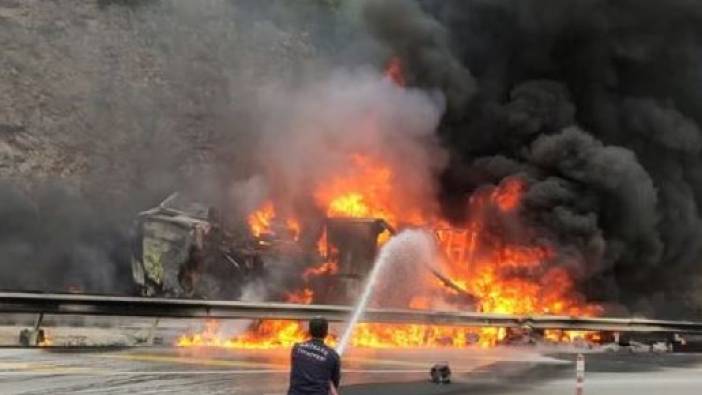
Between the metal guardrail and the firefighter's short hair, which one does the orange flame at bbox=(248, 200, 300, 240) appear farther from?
the firefighter's short hair

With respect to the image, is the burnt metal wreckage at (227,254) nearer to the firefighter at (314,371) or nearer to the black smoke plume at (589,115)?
the black smoke plume at (589,115)

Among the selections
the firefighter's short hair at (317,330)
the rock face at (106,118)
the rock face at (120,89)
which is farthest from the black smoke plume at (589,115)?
the firefighter's short hair at (317,330)

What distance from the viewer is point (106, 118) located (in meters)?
30.7

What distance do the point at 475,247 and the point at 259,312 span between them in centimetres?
954

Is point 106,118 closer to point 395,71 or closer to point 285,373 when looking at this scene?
point 395,71

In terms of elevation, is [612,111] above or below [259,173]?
above

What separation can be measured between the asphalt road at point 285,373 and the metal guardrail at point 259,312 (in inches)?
28.7

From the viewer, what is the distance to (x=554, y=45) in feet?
83.7

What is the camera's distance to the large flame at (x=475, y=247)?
20.8 meters

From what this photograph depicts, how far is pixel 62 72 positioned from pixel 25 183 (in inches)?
183

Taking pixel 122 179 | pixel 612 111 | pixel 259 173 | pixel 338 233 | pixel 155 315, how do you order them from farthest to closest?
1. pixel 122 179
2. pixel 259 173
3. pixel 612 111
4. pixel 338 233
5. pixel 155 315

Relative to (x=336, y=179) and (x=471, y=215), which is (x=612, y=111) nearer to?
(x=471, y=215)

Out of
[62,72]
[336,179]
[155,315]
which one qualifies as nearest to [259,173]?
[336,179]

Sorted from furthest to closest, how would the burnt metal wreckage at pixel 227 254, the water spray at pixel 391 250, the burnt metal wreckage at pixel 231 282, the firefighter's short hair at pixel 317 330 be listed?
1. the burnt metal wreckage at pixel 227 254
2. the water spray at pixel 391 250
3. the burnt metal wreckage at pixel 231 282
4. the firefighter's short hair at pixel 317 330
